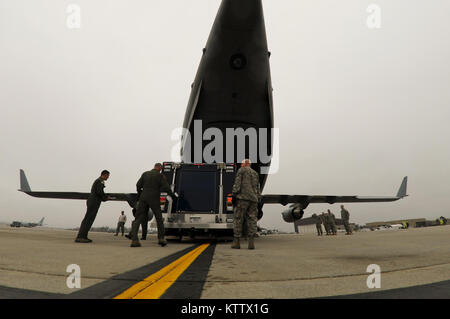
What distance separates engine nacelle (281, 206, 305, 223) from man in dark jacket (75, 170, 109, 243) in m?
10.4

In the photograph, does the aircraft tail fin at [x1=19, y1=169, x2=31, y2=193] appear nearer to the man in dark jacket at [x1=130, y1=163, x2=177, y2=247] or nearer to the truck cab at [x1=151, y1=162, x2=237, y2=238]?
the truck cab at [x1=151, y1=162, x2=237, y2=238]

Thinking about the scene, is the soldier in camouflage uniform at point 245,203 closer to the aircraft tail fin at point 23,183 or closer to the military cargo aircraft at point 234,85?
the military cargo aircraft at point 234,85

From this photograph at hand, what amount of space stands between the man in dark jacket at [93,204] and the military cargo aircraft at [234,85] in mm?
4887

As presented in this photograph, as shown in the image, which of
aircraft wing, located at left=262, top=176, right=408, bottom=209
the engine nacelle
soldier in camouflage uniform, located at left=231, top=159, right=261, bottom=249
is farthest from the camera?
aircraft wing, located at left=262, top=176, right=408, bottom=209

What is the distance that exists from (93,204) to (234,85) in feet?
19.9

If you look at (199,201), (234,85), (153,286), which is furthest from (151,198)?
(234,85)

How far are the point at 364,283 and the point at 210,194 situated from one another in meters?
6.60

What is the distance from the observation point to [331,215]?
19.7 metres

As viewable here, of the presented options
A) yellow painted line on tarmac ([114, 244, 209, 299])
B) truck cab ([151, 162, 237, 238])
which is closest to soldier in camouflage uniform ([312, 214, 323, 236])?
truck cab ([151, 162, 237, 238])

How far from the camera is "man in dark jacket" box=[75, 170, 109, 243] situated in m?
7.92

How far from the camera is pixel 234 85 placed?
1059 cm
